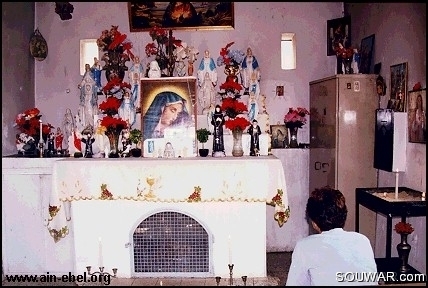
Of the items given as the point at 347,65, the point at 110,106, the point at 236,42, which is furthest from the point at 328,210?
the point at 236,42

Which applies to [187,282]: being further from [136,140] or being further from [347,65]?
[347,65]

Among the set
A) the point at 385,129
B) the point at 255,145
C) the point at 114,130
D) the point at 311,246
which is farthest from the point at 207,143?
the point at 311,246

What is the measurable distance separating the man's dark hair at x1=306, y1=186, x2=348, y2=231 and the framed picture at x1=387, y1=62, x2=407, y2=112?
8.56ft

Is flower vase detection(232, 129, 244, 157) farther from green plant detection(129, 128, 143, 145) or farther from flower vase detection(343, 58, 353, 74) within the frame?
flower vase detection(343, 58, 353, 74)

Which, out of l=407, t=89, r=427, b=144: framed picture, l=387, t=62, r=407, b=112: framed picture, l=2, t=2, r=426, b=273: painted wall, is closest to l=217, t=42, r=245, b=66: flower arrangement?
l=2, t=2, r=426, b=273: painted wall

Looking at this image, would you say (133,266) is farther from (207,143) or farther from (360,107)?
(360,107)

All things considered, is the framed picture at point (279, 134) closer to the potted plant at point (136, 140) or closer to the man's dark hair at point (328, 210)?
the potted plant at point (136, 140)

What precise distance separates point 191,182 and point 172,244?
0.72 meters

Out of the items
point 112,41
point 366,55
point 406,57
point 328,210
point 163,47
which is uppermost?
point 112,41

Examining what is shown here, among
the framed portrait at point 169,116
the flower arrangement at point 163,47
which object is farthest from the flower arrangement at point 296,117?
the flower arrangement at point 163,47

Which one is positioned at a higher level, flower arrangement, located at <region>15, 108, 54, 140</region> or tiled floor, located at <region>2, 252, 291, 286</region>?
flower arrangement, located at <region>15, 108, 54, 140</region>

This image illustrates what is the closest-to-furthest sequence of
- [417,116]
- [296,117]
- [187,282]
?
[417,116]
[187,282]
[296,117]

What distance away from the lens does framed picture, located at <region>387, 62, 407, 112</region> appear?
472cm

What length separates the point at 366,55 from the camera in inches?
226
